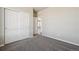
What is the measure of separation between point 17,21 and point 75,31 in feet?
11.5

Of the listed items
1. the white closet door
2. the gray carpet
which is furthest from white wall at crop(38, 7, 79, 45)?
the white closet door

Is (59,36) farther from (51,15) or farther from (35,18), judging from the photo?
(35,18)

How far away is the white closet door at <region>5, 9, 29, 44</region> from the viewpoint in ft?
14.8

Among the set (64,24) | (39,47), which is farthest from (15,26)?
(64,24)

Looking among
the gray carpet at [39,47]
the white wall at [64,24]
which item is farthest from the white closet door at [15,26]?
the white wall at [64,24]

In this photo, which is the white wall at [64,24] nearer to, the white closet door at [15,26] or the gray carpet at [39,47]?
the gray carpet at [39,47]

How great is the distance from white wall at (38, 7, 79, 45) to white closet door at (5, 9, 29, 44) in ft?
6.39

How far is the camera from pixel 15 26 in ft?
17.0

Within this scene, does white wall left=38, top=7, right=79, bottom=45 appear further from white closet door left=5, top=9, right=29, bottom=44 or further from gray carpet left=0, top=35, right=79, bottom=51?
white closet door left=5, top=9, right=29, bottom=44

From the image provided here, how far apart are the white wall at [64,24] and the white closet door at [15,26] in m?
1.95

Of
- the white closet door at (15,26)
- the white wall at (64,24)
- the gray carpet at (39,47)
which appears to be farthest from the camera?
the white closet door at (15,26)

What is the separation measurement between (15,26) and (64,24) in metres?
3.05

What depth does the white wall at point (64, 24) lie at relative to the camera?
14.1 feet

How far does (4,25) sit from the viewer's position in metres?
4.23
